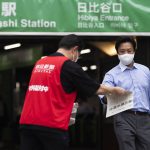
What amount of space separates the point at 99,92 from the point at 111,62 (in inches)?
152

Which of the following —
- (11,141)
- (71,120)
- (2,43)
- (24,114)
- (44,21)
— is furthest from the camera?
(11,141)

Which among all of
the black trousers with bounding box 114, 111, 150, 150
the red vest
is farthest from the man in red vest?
the black trousers with bounding box 114, 111, 150, 150

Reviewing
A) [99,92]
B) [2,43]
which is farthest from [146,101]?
[2,43]

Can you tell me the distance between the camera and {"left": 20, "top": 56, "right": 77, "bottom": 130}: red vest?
500 cm

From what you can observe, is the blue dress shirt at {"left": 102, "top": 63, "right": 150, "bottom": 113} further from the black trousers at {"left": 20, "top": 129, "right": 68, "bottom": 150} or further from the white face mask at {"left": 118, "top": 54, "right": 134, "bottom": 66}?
the black trousers at {"left": 20, "top": 129, "right": 68, "bottom": 150}

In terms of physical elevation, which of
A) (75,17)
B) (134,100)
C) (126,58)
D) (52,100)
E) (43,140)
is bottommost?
(43,140)

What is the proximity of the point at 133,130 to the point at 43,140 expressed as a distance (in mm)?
1364

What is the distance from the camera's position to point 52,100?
16.4ft

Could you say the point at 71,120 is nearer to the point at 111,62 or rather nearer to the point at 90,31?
the point at 90,31

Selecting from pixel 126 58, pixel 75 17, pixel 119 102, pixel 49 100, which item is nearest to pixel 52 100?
pixel 49 100

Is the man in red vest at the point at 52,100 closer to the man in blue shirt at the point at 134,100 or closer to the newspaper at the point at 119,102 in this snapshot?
the newspaper at the point at 119,102

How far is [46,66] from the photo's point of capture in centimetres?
516

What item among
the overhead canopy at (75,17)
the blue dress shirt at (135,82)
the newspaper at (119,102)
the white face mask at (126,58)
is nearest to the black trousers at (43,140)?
the newspaper at (119,102)

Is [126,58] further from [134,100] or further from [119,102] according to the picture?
[119,102]
